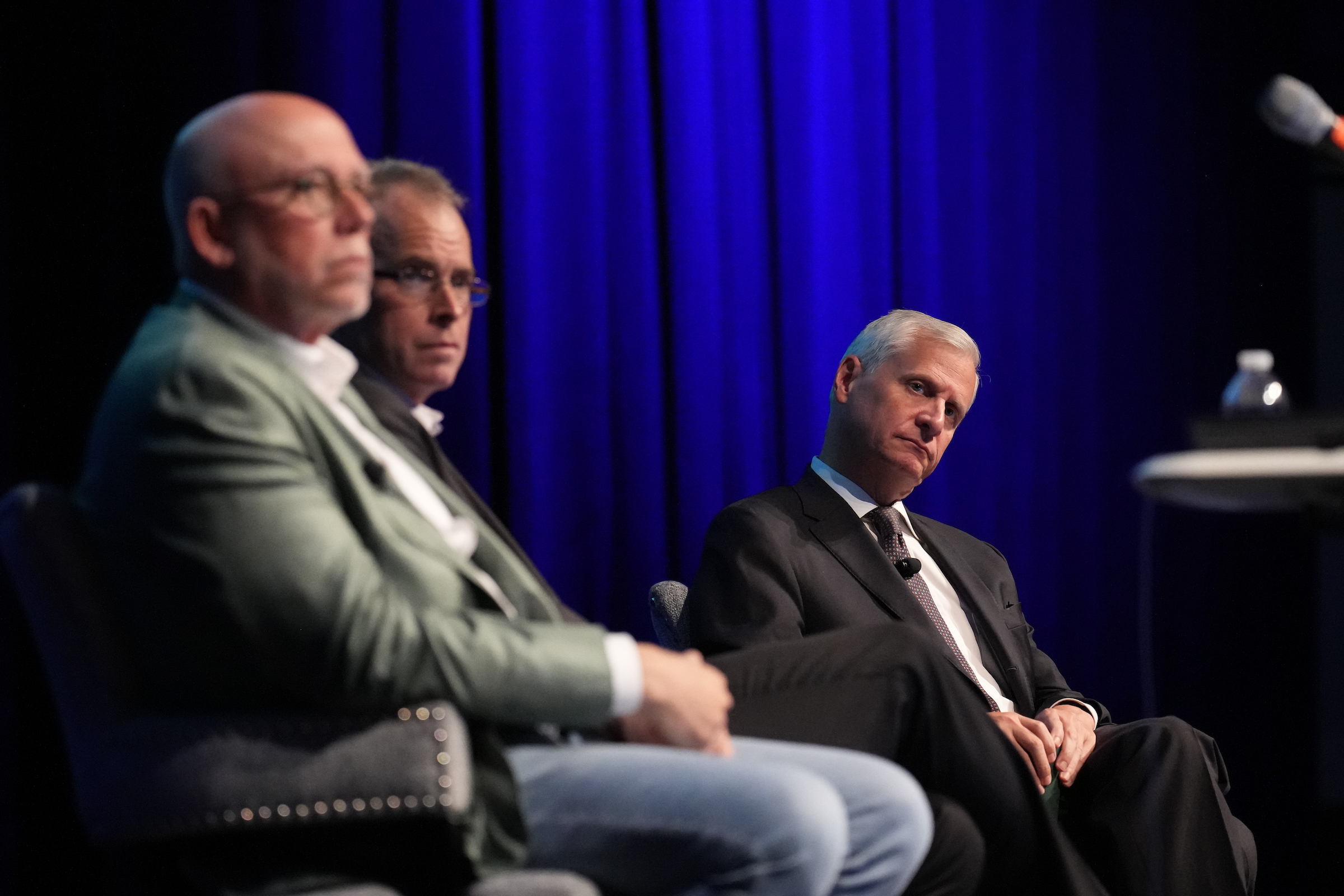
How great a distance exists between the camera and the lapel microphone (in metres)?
2.33

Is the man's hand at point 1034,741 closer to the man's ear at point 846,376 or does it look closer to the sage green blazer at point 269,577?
the man's ear at point 846,376

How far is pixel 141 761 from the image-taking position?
113 cm

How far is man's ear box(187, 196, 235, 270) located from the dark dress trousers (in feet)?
2.63

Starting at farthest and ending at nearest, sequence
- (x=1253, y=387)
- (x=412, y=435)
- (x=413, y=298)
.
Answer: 1. (x=413, y=298)
2. (x=1253, y=387)
3. (x=412, y=435)

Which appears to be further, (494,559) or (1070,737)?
(1070,737)

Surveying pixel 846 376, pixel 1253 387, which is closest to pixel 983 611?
pixel 846 376

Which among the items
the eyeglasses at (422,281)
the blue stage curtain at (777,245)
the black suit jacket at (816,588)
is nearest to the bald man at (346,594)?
the eyeglasses at (422,281)

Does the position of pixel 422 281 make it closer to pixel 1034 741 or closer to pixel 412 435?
pixel 412 435

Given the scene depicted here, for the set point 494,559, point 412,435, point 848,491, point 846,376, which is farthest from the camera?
point 846,376

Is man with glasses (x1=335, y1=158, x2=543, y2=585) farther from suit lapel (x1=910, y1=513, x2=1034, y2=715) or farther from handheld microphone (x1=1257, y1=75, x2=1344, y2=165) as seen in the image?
handheld microphone (x1=1257, y1=75, x2=1344, y2=165)

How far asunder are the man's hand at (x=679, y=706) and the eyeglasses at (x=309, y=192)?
0.57m

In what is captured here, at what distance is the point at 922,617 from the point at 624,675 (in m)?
1.10

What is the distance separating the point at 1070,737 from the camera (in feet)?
7.03

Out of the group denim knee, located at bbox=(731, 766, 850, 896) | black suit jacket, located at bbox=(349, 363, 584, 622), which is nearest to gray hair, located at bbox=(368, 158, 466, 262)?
black suit jacket, located at bbox=(349, 363, 584, 622)
